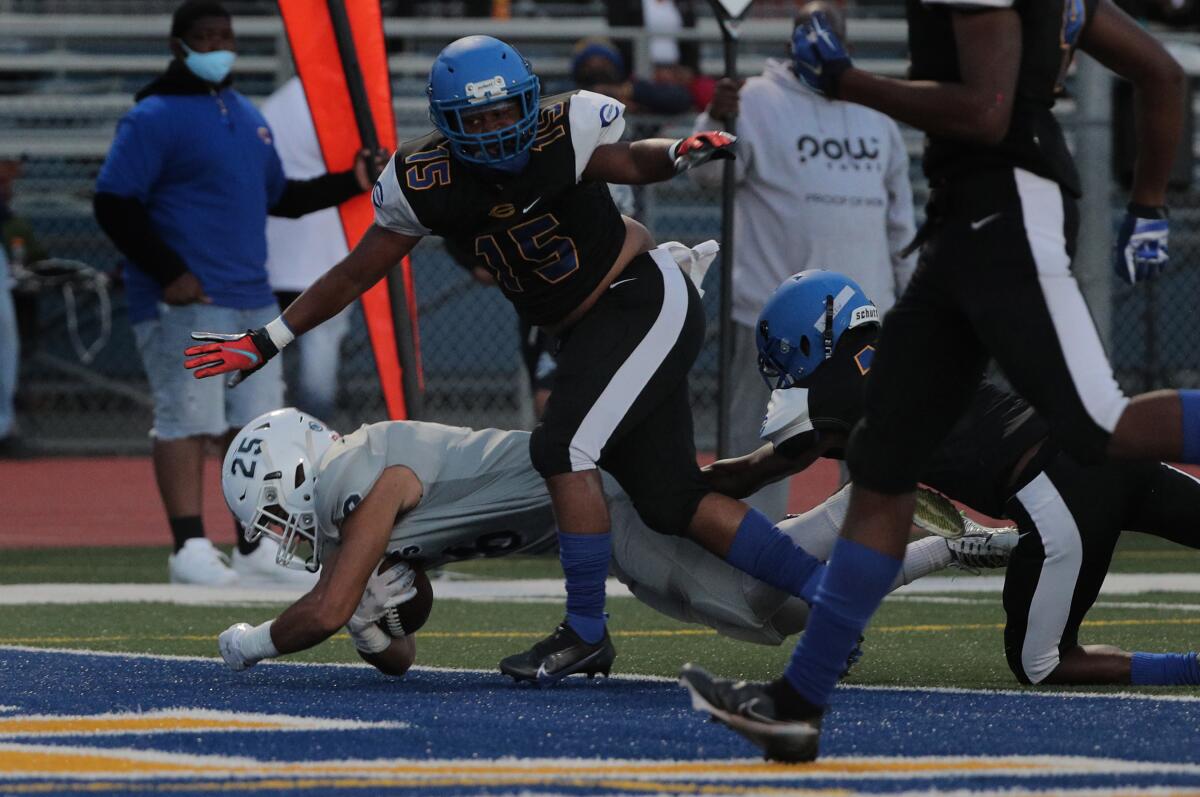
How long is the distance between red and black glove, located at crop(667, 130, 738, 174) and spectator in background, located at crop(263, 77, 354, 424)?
4.77 metres

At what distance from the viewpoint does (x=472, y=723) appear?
4.33 metres

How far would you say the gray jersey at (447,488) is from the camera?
5.26 meters

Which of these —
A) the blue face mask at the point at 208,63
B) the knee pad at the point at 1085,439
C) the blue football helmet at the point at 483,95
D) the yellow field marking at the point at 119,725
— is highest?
the blue football helmet at the point at 483,95

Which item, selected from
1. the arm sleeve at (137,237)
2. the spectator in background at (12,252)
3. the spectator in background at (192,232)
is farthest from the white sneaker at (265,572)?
the spectator in background at (12,252)

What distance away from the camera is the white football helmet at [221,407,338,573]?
5.33m

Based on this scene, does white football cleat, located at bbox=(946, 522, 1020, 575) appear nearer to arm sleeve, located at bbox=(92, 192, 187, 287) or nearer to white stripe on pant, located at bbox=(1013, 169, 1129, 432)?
white stripe on pant, located at bbox=(1013, 169, 1129, 432)

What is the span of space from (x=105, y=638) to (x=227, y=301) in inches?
96.2

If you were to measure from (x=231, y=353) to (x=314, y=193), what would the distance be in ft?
11.1

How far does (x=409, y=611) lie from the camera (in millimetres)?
5363

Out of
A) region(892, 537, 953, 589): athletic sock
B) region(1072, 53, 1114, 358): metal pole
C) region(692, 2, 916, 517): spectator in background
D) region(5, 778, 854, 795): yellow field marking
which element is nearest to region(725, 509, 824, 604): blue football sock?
region(892, 537, 953, 589): athletic sock

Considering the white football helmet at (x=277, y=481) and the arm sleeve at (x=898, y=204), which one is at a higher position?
the white football helmet at (x=277, y=481)

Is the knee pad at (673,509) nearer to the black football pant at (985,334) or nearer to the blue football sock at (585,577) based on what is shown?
the blue football sock at (585,577)

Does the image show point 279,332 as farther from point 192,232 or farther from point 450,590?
point 192,232

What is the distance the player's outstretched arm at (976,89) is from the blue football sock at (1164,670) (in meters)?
1.67
